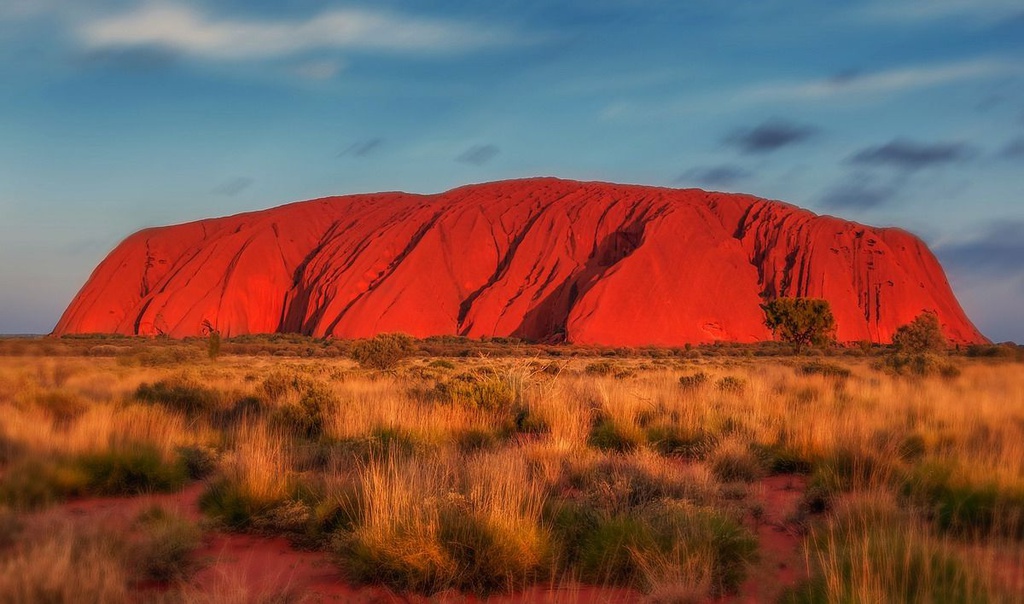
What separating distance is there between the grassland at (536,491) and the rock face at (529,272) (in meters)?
42.0

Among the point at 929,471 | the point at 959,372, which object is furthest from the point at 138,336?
the point at 929,471

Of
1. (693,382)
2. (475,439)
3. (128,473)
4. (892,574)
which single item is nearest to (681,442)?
(475,439)

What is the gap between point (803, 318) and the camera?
38.8 metres

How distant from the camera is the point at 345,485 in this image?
5742 millimetres

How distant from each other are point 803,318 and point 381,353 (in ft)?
82.5

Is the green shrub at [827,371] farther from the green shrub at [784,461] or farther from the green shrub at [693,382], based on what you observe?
the green shrub at [784,461]

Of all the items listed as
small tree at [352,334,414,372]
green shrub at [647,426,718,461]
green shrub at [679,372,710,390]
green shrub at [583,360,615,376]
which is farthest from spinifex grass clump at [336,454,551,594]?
small tree at [352,334,414,372]

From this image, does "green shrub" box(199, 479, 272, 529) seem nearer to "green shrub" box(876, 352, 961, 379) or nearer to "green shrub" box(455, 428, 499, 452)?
"green shrub" box(455, 428, 499, 452)

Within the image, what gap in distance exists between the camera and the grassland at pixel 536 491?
3.88 meters

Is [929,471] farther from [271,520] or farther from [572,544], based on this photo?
[271,520]

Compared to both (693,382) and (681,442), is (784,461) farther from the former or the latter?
(693,382)

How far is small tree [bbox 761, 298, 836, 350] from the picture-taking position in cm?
3891

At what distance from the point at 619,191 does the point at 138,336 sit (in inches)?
1809

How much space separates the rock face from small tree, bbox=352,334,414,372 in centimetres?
2611
